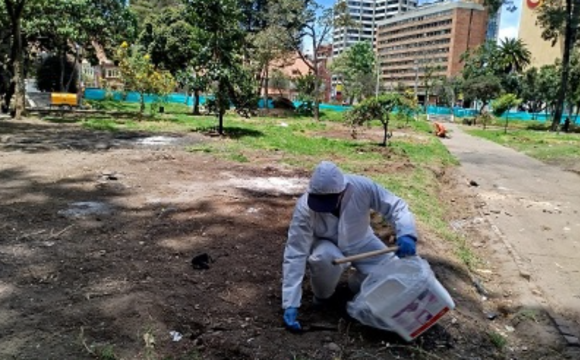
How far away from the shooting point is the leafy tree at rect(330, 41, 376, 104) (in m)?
56.3

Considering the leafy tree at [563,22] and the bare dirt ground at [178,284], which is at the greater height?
the leafy tree at [563,22]

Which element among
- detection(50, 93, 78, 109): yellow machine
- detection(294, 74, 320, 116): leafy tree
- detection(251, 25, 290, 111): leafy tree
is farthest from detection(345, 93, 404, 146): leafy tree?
detection(294, 74, 320, 116): leafy tree

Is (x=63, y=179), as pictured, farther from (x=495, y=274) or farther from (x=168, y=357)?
(x=495, y=274)

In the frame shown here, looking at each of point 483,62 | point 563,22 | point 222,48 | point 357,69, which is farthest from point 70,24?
point 483,62

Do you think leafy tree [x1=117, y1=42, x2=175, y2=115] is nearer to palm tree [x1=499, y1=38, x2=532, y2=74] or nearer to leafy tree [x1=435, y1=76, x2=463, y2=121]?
leafy tree [x1=435, y1=76, x2=463, y2=121]

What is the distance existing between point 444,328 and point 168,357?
1764 mm

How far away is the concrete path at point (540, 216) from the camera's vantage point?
446 cm

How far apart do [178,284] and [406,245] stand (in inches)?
66.5

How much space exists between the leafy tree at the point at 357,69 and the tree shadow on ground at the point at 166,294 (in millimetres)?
47679

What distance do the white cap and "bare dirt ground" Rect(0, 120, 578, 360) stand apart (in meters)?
0.90

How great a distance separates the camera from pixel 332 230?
3107 millimetres

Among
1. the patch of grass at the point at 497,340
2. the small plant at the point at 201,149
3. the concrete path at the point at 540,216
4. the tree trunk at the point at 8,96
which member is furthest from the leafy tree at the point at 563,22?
the patch of grass at the point at 497,340

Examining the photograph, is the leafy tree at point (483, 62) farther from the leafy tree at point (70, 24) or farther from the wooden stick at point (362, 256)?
the wooden stick at point (362, 256)

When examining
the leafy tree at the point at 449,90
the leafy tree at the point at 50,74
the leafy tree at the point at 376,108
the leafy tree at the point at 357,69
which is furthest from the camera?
the leafy tree at the point at 357,69
